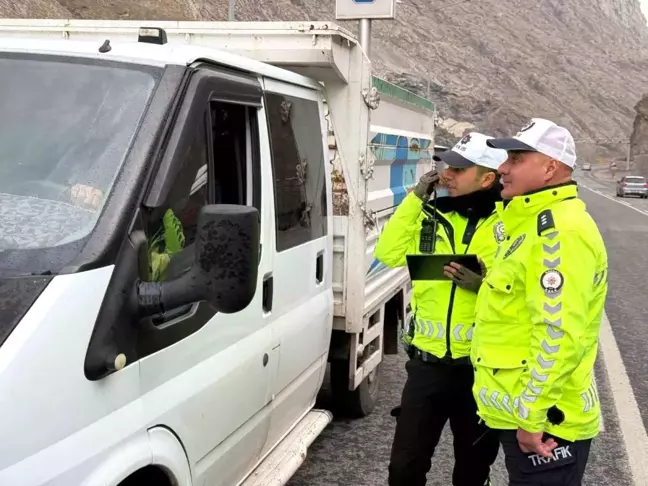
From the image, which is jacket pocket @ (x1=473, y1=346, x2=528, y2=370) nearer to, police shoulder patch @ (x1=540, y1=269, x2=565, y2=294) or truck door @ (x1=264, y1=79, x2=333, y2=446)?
police shoulder patch @ (x1=540, y1=269, x2=565, y2=294)

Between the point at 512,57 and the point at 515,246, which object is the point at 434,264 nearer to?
the point at 515,246

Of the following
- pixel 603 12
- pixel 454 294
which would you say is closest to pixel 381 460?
pixel 454 294

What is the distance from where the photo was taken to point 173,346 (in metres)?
2.74

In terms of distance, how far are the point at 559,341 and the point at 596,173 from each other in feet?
280

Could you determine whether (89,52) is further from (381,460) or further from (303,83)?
(381,460)

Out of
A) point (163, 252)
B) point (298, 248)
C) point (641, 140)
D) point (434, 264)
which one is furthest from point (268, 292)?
point (641, 140)

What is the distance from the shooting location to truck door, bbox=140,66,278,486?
267 centimetres

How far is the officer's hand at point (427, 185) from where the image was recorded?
398 centimetres

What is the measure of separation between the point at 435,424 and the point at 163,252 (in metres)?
1.84

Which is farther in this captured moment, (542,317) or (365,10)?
(365,10)

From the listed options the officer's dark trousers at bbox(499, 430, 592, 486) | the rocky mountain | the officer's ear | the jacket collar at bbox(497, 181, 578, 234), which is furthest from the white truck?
the rocky mountain

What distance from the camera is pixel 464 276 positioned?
375cm

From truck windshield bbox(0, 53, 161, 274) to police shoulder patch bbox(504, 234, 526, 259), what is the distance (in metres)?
Result: 1.40

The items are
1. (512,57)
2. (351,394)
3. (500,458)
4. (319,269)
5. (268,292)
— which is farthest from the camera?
(512,57)
